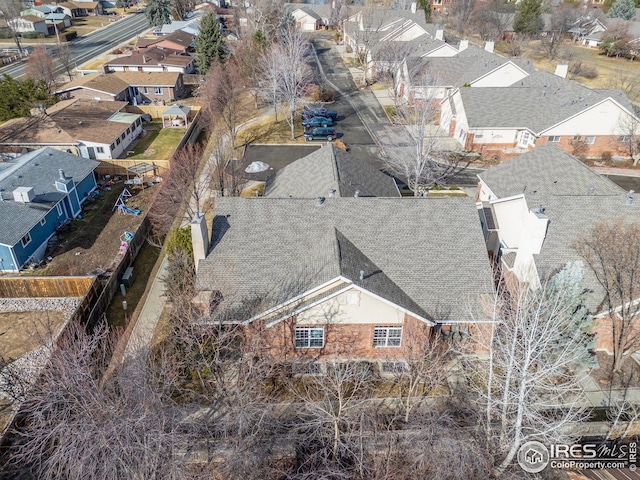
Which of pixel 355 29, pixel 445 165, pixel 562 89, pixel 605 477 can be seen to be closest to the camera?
pixel 605 477

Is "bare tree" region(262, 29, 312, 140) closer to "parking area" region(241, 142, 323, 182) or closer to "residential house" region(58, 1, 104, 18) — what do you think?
"parking area" region(241, 142, 323, 182)

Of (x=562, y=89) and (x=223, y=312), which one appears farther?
(x=562, y=89)

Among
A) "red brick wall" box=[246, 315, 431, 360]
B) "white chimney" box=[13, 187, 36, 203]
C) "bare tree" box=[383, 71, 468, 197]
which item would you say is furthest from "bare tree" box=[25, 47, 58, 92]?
"red brick wall" box=[246, 315, 431, 360]

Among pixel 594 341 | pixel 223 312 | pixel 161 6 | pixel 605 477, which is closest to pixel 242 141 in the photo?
pixel 223 312

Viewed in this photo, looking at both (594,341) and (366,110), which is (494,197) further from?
(366,110)
